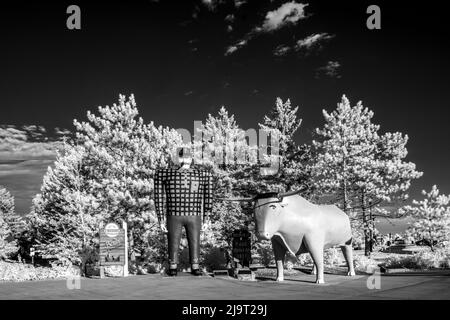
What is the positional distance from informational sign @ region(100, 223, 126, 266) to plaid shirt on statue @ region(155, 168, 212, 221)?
8.02 ft

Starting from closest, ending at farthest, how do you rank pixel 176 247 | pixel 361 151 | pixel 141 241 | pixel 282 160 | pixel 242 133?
pixel 176 247
pixel 141 241
pixel 282 160
pixel 361 151
pixel 242 133

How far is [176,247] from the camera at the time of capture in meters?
8.53

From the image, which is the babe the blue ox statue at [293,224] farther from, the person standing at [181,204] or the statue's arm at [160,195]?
the statue's arm at [160,195]

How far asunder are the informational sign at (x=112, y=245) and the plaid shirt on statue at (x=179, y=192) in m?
2.44

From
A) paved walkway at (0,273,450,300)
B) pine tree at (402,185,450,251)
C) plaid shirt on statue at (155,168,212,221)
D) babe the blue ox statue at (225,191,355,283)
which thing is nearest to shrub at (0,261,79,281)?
paved walkway at (0,273,450,300)

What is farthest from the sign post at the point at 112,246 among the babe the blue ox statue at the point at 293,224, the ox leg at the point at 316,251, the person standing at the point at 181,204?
the ox leg at the point at 316,251

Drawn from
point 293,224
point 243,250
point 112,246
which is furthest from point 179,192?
point 112,246

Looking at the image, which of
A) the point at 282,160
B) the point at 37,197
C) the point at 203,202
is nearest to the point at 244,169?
the point at 282,160

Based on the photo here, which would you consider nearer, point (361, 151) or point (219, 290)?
point (219, 290)

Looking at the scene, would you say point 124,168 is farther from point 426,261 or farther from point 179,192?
point 426,261

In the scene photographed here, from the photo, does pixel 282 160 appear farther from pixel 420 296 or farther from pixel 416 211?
pixel 420 296

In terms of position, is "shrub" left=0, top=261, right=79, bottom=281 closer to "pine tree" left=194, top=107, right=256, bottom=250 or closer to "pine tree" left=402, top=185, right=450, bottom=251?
"pine tree" left=194, top=107, right=256, bottom=250
